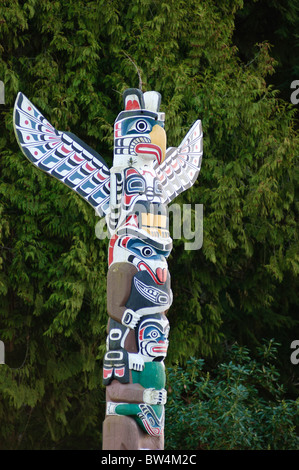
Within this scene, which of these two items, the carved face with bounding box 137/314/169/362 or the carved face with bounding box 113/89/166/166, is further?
the carved face with bounding box 113/89/166/166

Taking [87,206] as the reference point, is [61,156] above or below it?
below

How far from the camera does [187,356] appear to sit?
9.98m

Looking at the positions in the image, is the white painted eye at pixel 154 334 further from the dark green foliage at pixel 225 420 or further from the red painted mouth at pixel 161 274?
the dark green foliage at pixel 225 420

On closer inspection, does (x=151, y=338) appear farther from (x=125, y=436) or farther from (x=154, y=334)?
(x=125, y=436)

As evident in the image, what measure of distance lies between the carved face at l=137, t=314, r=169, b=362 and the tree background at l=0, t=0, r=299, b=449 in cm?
315

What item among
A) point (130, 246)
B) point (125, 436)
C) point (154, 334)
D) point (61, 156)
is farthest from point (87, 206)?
point (125, 436)

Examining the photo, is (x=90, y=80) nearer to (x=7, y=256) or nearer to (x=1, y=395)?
(x=7, y=256)

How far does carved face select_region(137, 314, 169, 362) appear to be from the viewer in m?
→ 5.97

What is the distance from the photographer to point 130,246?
6109 mm

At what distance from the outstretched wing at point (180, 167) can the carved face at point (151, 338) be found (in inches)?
53.9

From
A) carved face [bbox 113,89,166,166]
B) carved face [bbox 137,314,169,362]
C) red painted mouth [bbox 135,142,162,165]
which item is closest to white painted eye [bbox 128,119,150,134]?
carved face [bbox 113,89,166,166]

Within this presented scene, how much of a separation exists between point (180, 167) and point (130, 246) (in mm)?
1469

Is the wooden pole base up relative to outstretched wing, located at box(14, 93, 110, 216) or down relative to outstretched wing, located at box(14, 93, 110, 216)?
down

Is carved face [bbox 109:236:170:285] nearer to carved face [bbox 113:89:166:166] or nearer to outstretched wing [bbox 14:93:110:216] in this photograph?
outstretched wing [bbox 14:93:110:216]
